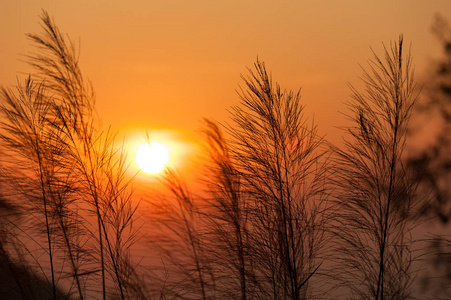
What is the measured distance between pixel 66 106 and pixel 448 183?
261cm

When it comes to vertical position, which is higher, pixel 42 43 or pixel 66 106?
pixel 42 43

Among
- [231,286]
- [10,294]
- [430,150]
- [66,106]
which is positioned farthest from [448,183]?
[10,294]

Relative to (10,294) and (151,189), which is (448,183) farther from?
(10,294)

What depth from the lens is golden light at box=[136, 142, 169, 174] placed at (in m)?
3.50

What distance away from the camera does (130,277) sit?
3.50 meters

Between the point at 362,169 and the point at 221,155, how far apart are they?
0.87 meters

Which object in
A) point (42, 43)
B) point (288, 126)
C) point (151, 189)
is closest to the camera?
point (288, 126)

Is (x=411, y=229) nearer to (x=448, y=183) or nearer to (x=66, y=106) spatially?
(x=448, y=183)

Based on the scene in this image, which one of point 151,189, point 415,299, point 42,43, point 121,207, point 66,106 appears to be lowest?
point 415,299

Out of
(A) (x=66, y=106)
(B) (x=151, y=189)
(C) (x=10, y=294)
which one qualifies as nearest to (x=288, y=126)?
(B) (x=151, y=189)

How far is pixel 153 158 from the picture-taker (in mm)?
3566

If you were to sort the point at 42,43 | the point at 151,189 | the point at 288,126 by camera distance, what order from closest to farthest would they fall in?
the point at 288,126 → the point at 42,43 → the point at 151,189

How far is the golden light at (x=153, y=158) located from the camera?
350 centimetres

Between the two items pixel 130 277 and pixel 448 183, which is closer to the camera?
pixel 130 277
